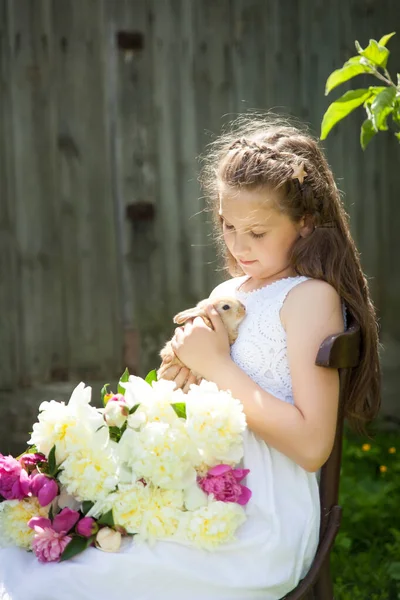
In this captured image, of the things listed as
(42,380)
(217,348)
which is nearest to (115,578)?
(217,348)

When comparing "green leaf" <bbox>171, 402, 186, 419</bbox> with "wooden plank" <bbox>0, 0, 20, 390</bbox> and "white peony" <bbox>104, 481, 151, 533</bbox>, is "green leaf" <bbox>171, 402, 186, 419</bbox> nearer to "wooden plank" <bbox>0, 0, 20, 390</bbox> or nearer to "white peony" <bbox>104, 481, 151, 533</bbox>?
"white peony" <bbox>104, 481, 151, 533</bbox>

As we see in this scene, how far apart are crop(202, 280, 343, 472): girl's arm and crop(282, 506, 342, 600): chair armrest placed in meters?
0.11

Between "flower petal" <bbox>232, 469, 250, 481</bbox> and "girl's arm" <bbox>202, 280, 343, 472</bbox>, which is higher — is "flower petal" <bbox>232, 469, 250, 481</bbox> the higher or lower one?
the lower one

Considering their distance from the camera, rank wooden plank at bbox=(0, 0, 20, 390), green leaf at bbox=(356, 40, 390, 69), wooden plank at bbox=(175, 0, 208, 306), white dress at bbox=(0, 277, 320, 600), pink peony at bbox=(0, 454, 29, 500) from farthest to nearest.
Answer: wooden plank at bbox=(175, 0, 208, 306)
wooden plank at bbox=(0, 0, 20, 390)
green leaf at bbox=(356, 40, 390, 69)
pink peony at bbox=(0, 454, 29, 500)
white dress at bbox=(0, 277, 320, 600)

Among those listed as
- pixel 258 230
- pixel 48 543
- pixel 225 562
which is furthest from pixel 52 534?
pixel 258 230

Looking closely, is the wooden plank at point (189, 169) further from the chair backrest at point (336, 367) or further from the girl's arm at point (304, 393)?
the chair backrest at point (336, 367)

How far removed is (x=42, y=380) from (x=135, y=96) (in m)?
1.44

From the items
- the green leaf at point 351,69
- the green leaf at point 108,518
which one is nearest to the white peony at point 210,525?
the green leaf at point 108,518

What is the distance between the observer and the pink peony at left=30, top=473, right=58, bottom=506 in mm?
1907

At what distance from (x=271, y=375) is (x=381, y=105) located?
0.67 metres

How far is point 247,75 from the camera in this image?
4.55 m

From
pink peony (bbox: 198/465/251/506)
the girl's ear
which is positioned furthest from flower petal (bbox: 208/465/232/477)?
the girl's ear

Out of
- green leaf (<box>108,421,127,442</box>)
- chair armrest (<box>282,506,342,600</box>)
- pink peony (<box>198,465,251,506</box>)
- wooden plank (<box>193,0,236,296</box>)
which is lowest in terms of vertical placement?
chair armrest (<box>282,506,342,600</box>)

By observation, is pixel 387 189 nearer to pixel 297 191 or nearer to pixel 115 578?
pixel 297 191
